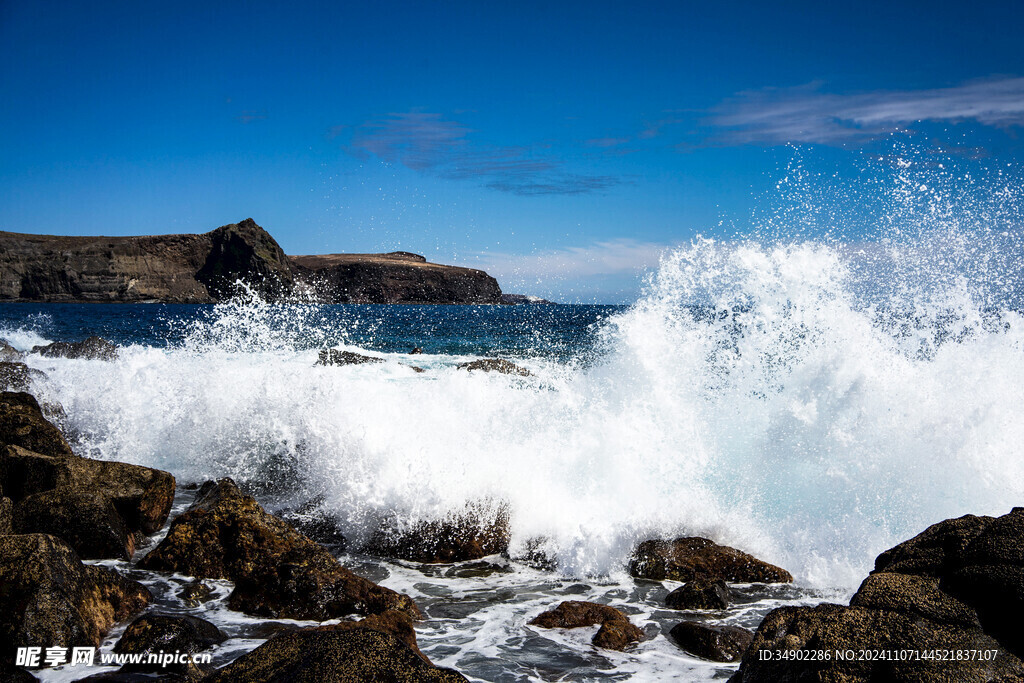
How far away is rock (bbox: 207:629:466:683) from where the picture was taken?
8.18 feet

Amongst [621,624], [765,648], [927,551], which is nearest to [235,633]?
[621,624]

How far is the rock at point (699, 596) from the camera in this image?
514 cm

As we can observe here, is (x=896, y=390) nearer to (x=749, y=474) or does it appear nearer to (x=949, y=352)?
(x=949, y=352)

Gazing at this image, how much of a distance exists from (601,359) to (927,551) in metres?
7.59

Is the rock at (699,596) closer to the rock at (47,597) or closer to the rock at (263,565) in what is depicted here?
the rock at (263,565)

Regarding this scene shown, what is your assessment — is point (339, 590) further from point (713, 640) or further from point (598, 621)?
point (713, 640)

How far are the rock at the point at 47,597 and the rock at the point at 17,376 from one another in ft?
31.4

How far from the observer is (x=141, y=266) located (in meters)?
86.8

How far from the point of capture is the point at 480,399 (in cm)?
1007

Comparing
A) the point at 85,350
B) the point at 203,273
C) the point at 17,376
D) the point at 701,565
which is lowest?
the point at 701,565

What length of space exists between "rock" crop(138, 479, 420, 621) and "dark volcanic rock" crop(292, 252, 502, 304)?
104855 mm

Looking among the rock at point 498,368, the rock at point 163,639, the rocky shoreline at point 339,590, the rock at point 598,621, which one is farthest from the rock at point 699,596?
the rock at point 498,368

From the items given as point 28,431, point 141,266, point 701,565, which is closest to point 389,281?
point 141,266

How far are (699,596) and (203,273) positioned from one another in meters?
103
